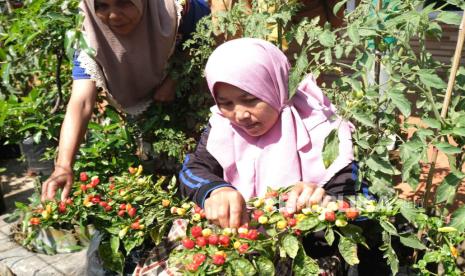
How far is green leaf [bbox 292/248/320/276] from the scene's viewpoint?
123 centimetres

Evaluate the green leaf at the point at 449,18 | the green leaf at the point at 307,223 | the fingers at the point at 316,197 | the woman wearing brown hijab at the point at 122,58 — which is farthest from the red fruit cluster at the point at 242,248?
the woman wearing brown hijab at the point at 122,58

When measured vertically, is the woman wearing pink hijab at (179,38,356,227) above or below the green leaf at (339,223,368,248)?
above

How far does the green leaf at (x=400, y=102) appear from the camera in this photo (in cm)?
127

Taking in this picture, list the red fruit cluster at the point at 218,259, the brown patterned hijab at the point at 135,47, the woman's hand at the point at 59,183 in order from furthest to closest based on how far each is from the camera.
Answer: the brown patterned hijab at the point at 135,47 → the woman's hand at the point at 59,183 → the red fruit cluster at the point at 218,259

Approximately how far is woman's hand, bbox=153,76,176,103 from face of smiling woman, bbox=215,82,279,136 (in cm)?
80

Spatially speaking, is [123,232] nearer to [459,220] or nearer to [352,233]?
[352,233]

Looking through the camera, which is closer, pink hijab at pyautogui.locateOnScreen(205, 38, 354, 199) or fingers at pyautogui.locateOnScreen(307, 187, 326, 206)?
fingers at pyautogui.locateOnScreen(307, 187, 326, 206)

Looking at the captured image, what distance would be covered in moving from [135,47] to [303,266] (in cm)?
144

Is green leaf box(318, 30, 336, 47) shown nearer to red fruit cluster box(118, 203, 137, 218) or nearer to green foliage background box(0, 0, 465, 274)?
green foliage background box(0, 0, 465, 274)

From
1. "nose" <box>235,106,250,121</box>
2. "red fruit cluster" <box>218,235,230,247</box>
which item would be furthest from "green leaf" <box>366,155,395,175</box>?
"red fruit cluster" <box>218,235,230,247</box>

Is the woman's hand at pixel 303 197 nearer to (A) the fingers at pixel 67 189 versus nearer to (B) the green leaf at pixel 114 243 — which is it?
(B) the green leaf at pixel 114 243

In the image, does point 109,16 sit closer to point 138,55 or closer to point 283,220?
point 138,55

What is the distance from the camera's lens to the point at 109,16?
2.02 m

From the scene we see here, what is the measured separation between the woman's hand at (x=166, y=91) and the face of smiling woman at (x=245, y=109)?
80 cm
